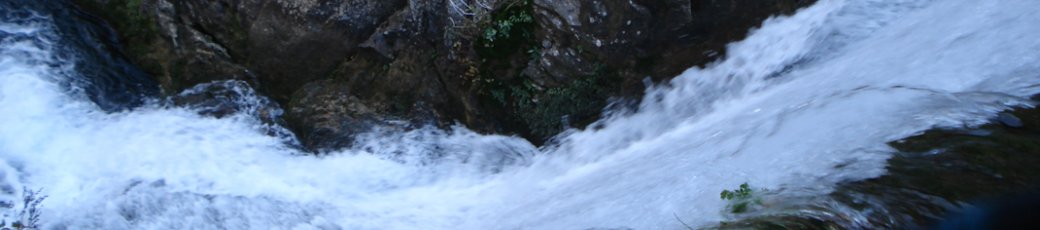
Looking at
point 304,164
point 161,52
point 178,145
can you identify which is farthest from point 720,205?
point 161,52

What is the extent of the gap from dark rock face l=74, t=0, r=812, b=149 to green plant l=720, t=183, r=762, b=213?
2424 mm

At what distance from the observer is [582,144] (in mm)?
7254

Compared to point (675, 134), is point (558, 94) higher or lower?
higher

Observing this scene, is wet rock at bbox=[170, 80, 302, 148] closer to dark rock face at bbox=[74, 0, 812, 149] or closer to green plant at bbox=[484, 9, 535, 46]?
dark rock face at bbox=[74, 0, 812, 149]

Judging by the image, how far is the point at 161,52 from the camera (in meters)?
8.02

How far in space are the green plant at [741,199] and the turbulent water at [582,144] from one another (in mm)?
71

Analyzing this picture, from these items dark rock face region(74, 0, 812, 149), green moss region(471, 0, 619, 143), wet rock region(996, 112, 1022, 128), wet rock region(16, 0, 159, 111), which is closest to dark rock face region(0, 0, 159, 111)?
wet rock region(16, 0, 159, 111)

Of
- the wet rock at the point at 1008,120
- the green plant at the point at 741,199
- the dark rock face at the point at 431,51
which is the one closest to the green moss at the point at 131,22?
the dark rock face at the point at 431,51

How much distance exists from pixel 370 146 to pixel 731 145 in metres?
3.48

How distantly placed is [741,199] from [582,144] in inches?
111

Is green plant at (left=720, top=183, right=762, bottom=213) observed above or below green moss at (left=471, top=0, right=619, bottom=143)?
below

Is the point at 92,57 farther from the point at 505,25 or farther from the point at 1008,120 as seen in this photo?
the point at 1008,120

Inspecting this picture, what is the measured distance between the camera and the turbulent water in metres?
5.02

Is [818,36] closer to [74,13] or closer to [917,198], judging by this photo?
[917,198]
